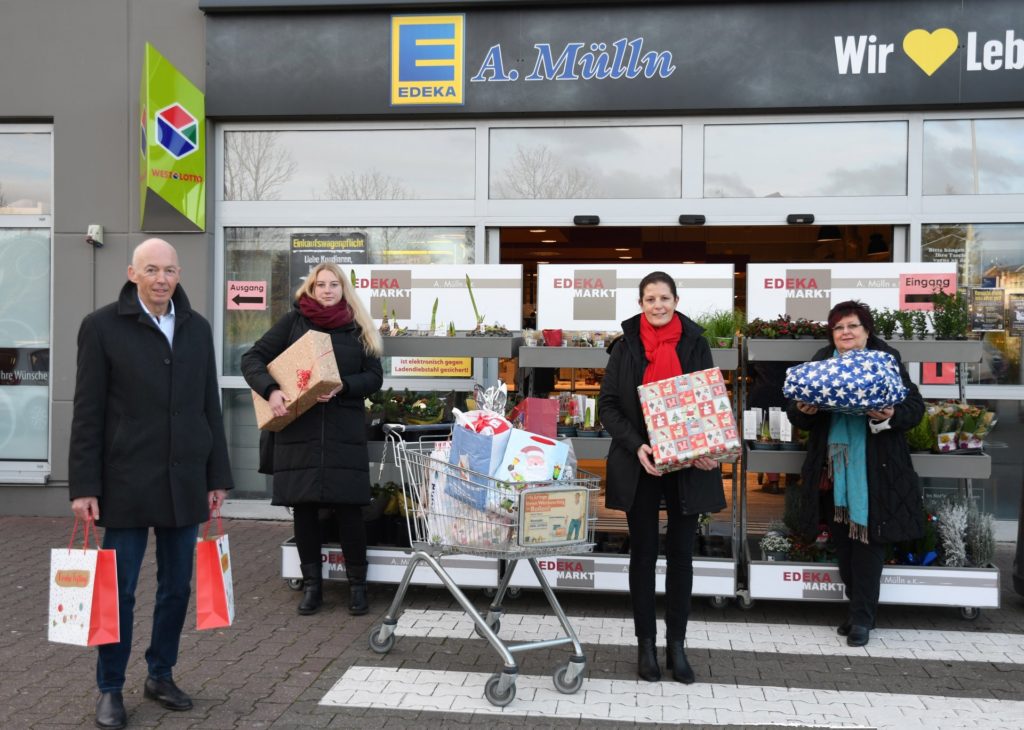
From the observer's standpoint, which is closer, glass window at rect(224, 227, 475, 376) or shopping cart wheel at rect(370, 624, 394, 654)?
shopping cart wheel at rect(370, 624, 394, 654)

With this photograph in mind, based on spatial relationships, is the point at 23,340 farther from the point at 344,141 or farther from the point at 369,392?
the point at 369,392

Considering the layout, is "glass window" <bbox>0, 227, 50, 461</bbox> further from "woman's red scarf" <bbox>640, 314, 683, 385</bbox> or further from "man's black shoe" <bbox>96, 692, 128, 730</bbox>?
"woman's red scarf" <bbox>640, 314, 683, 385</bbox>

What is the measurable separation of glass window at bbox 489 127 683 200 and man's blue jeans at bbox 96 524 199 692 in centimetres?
499

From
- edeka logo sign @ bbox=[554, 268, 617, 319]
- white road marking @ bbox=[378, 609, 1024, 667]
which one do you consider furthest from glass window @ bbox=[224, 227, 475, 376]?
white road marking @ bbox=[378, 609, 1024, 667]

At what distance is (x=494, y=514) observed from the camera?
4.32 m

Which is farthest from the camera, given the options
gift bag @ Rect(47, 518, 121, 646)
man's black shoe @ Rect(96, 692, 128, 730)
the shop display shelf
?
the shop display shelf

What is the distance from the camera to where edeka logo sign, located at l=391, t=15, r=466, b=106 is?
8.25 m

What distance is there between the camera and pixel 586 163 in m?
8.45

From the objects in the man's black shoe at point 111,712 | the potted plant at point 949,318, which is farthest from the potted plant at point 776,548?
the man's black shoe at point 111,712

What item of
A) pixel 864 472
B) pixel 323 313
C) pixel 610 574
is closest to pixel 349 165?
pixel 323 313

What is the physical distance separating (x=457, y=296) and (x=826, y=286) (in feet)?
7.78

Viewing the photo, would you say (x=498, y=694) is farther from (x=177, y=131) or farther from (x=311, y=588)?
(x=177, y=131)

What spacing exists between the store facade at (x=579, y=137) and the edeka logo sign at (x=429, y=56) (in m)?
0.02

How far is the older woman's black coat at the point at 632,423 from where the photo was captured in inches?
184
